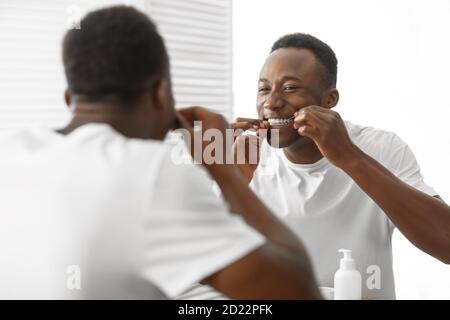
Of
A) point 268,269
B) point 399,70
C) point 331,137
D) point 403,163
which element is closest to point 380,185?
point 331,137

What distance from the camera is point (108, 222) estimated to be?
56 centimetres

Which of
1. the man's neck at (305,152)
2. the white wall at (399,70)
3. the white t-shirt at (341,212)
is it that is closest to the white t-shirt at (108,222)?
the white t-shirt at (341,212)

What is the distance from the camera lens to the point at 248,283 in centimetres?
58

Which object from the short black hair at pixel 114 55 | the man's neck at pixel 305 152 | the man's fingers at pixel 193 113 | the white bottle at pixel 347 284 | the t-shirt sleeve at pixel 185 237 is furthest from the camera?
the man's neck at pixel 305 152

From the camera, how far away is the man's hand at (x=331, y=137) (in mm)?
1104

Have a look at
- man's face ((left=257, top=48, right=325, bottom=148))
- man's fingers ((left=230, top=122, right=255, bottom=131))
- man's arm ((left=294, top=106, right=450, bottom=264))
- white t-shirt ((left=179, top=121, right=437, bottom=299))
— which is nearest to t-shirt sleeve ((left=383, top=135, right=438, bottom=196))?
white t-shirt ((left=179, top=121, right=437, bottom=299))

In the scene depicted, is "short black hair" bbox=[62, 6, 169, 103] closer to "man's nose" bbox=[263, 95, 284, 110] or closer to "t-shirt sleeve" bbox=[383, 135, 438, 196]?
"man's nose" bbox=[263, 95, 284, 110]

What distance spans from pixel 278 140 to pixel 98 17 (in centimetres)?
74

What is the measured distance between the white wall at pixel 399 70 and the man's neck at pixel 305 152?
3.00 ft

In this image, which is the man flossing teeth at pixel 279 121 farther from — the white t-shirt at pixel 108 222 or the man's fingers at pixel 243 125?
the white t-shirt at pixel 108 222

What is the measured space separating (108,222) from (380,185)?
2.30 feet

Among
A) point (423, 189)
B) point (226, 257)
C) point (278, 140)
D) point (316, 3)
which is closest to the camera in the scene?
point (226, 257)

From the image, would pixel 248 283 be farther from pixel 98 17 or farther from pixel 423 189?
pixel 423 189
